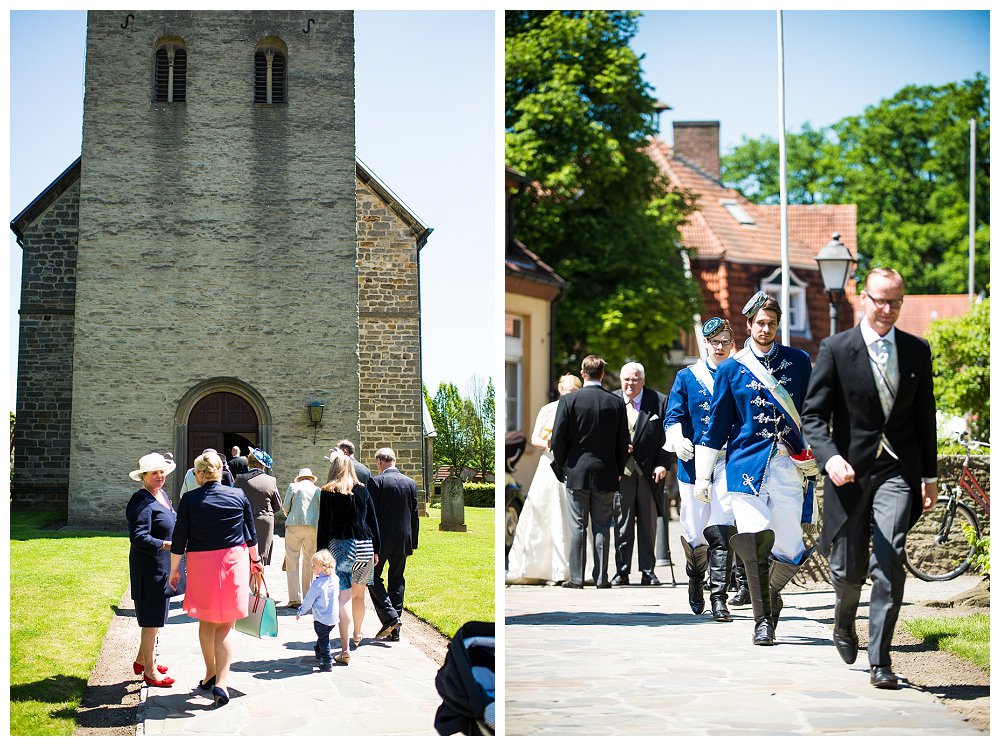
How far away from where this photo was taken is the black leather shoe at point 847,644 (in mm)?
5746

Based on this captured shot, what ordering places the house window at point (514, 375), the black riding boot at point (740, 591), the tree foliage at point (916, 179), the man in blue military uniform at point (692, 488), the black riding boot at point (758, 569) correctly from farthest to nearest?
the tree foliage at point (916, 179)
the house window at point (514, 375)
the black riding boot at point (740, 591)
the man in blue military uniform at point (692, 488)
the black riding boot at point (758, 569)

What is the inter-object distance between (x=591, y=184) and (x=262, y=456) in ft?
41.4

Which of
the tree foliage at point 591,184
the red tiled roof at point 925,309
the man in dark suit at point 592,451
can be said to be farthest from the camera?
the red tiled roof at point 925,309

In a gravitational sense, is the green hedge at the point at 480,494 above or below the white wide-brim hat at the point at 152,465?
below

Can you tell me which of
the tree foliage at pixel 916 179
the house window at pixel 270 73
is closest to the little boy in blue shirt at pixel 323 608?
the house window at pixel 270 73

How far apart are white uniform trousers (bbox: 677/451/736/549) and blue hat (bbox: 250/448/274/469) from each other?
2.47m

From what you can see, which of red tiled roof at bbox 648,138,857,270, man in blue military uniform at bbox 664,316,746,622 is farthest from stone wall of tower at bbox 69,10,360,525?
red tiled roof at bbox 648,138,857,270

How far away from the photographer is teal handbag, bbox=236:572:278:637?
6.54m

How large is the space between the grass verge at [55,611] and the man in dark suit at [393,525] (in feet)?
4.33

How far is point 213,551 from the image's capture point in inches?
256

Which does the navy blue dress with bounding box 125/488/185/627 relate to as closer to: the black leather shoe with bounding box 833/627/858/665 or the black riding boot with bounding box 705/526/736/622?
the black riding boot with bounding box 705/526/736/622

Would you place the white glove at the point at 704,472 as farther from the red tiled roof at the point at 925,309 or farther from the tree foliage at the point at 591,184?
the red tiled roof at the point at 925,309

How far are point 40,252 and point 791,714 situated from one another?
433 cm

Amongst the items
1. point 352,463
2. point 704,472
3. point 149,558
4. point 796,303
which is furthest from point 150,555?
point 796,303
